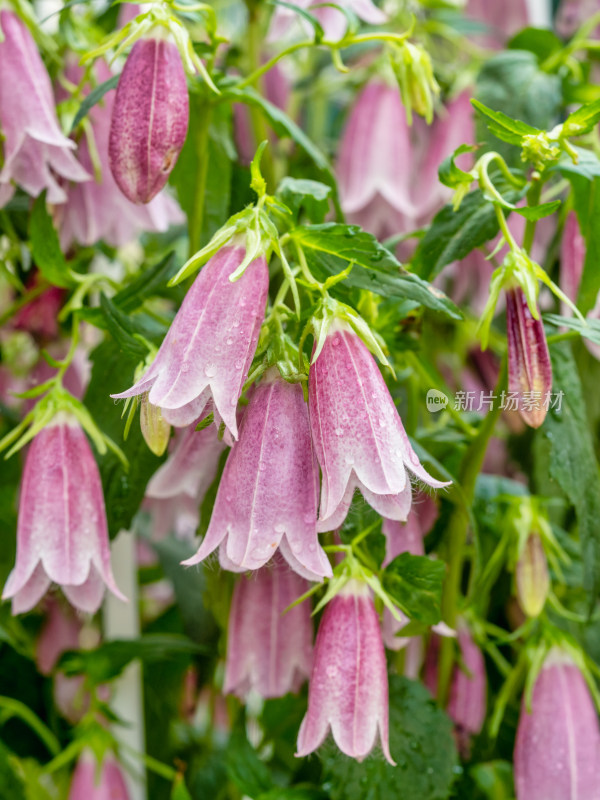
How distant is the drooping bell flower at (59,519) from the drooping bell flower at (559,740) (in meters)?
0.29

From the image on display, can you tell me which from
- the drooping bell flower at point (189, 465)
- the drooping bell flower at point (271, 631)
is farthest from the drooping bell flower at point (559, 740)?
the drooping bell flower at point (189, 465)

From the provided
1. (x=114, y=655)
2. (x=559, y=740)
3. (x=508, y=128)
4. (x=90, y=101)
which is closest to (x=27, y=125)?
(x=90, y=101)

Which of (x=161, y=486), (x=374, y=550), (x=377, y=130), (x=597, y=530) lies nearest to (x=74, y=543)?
(x=161, y=486)

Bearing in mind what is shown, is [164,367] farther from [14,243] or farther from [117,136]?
[14,243]

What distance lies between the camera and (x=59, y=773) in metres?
0.77

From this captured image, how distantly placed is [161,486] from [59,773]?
37cm

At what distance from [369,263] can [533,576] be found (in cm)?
25

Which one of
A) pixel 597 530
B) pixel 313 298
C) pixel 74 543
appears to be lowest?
pixel 597 530

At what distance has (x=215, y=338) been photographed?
395 millimetres

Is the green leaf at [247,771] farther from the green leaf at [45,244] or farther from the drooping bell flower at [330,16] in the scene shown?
the drooping bell flower at [330,16]

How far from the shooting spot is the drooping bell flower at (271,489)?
0.40 meters

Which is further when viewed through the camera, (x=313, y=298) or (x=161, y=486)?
(x=161, y=486)

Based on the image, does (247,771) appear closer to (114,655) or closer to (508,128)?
(114,655)

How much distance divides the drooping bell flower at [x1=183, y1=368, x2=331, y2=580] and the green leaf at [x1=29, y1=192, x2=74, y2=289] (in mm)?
219
